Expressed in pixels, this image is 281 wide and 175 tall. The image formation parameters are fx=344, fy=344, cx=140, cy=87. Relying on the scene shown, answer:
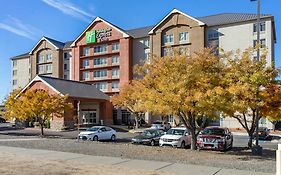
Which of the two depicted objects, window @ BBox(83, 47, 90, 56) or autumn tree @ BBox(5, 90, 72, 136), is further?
window @ BBox(83, 47, 90, 56)

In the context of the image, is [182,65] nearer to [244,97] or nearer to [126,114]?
[244,97]

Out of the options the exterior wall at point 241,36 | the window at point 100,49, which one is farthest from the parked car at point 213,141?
the window at point 100,49

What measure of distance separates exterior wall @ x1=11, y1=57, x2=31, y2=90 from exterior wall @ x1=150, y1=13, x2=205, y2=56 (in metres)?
45.4

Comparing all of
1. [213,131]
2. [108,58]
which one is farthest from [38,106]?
[108,58]

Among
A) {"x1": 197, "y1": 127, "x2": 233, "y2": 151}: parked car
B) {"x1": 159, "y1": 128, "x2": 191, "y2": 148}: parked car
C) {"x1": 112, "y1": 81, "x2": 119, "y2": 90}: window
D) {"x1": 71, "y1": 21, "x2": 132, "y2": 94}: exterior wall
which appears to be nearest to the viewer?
{"x1": 197, "y1": 127, "x2": 233, "y2": 151}: parked car

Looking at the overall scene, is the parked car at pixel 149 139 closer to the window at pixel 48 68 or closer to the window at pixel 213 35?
the window at pixel 213 35

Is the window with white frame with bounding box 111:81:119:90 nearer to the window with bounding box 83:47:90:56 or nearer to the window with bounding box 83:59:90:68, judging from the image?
the window with bounding box 83:59:90:68

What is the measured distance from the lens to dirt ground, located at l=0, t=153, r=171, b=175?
12.1 metres

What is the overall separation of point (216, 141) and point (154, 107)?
530 centimetres

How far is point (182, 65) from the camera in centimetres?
2000

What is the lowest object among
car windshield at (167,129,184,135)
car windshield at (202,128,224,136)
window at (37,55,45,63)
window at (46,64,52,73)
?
car windshield at (167,129,184,135)

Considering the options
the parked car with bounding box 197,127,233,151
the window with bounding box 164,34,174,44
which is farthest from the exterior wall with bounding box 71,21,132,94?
the parked car with bounding box 197,127,233,151

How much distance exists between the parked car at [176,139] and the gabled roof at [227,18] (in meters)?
40.4

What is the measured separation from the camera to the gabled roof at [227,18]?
202 ft
